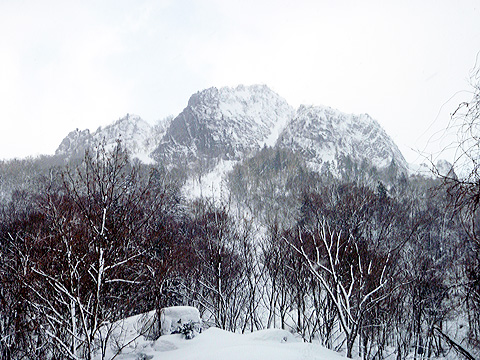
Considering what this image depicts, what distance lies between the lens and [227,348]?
596 centimetres

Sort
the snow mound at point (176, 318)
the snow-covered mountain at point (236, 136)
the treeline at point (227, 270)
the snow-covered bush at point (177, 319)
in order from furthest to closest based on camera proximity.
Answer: the snow-covered mountain at point (236, 136)
the snow mound at point (176, 318)
the snow-covered bush at point (177, 319)
the treeline at point (227, 270)

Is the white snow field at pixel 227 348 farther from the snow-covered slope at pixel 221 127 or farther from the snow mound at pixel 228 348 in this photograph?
the snow-covered slope at pixel 221 127

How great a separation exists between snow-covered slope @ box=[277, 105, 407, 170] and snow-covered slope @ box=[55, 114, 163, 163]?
A: 6610cm

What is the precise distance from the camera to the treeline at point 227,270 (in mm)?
5844

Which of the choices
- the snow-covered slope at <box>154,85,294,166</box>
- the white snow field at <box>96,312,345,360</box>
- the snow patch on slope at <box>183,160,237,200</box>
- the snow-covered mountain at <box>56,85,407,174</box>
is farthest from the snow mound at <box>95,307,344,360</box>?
the snow-covered slope at <box>154,85,294,166</box>

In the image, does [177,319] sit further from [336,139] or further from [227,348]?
[336,139]

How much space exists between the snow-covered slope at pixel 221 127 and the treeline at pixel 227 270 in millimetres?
67899

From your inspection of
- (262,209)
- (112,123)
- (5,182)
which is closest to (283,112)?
(112,123)

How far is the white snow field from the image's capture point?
17.4 ft

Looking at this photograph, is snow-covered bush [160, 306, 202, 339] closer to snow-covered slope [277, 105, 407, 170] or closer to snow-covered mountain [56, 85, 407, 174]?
snow-covered mountain [56, 85, 407, 174]

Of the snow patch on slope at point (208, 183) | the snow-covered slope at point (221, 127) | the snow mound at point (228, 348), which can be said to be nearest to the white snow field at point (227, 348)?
the snow mound at point (228, 348)

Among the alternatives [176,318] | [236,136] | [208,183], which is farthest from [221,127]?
[176,318]

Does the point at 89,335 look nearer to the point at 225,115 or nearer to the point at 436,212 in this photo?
the point at 436,212

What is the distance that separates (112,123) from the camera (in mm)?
165000
